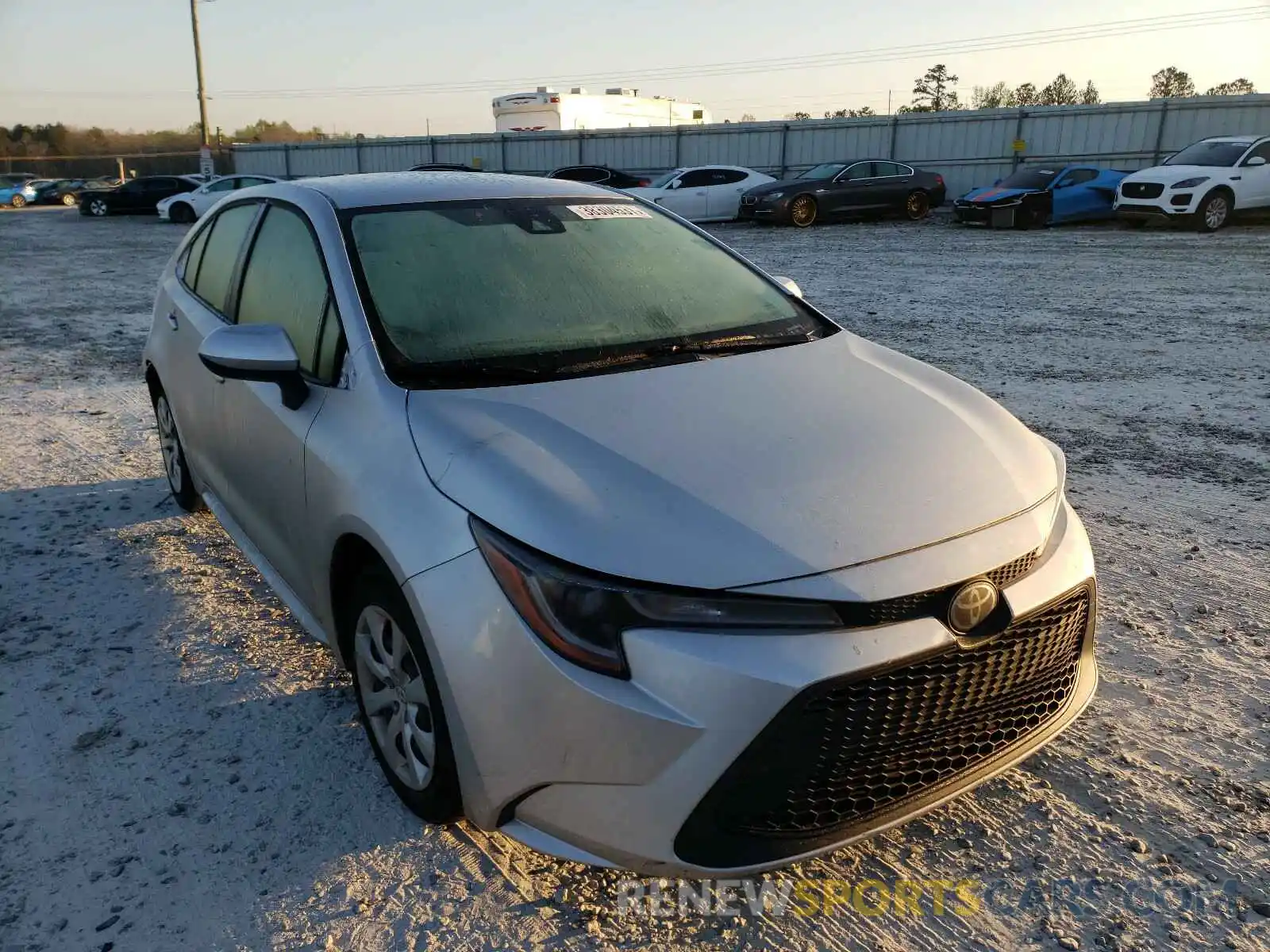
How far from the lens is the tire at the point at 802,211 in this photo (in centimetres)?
1960

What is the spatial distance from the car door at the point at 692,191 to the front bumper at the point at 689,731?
19.9 meters

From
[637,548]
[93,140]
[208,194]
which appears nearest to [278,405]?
[637,548]

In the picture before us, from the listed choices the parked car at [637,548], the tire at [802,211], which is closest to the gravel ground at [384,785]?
the parked car at [637,548]

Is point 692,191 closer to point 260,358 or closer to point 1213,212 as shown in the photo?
point 1213,212

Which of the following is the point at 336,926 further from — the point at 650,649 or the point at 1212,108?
the point at 1212,108

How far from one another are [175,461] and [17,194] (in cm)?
4227

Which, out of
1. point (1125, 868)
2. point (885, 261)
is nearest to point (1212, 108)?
point (885, 261)

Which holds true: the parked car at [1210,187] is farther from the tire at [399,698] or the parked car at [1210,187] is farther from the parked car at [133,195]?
the parked car at [133,195]

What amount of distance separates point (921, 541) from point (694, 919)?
101 cm

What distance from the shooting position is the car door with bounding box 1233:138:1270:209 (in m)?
15.8

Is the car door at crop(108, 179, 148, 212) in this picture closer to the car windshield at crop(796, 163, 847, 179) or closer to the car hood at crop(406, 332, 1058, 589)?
the car windshield at crop(796, 163, 847, 179)

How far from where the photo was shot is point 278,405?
2.90 metres

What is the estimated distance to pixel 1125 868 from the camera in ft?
7.43

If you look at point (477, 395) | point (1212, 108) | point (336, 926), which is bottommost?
point (336, 926)
